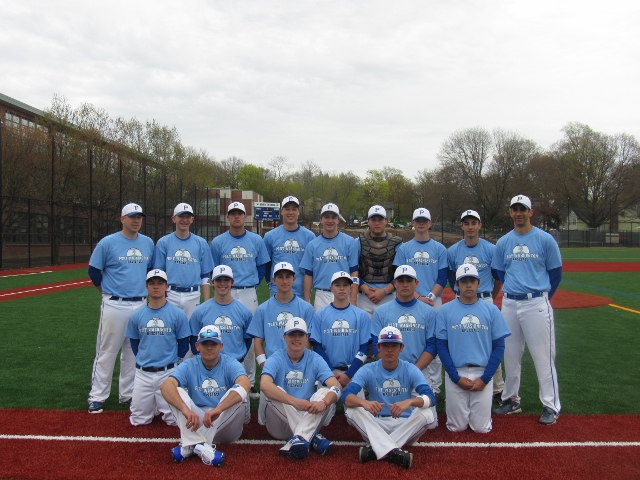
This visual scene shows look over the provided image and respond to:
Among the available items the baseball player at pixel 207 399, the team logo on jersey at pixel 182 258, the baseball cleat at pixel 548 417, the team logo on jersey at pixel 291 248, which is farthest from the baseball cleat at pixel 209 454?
the baseball cleat at pixel 548 417

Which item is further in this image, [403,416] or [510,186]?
[510,186]

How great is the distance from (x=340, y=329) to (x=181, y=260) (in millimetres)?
2031

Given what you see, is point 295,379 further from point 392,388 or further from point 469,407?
point 469,407

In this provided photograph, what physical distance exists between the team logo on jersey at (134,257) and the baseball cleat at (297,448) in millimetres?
2710

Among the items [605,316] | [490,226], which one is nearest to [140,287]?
[605,316]

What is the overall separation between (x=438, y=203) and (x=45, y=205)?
144 ft

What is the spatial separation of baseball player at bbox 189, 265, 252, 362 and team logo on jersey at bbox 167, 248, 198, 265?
71cm

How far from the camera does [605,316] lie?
452 inches

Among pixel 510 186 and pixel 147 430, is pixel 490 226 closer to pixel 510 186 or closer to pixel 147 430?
pixel 510 186

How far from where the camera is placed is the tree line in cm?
2788

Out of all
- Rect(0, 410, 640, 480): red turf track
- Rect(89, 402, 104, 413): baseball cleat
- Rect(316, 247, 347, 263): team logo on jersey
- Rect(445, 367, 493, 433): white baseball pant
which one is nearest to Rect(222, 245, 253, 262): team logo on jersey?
Rect(316, 247, 347, 263): team logo on jersey

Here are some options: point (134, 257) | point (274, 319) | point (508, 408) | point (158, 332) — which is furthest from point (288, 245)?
point (508, 408)

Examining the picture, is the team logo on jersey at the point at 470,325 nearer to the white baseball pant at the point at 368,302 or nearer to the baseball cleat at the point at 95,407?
the white baseball pant at the point at 368,302

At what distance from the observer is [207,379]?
4734 mm
